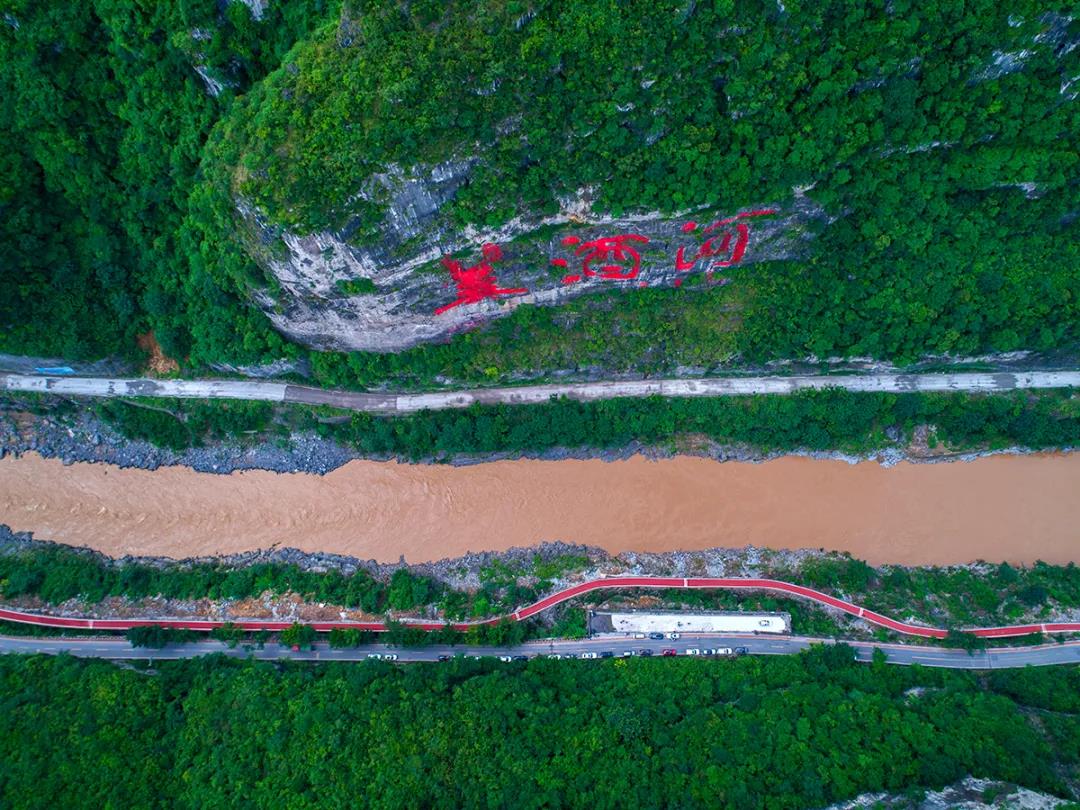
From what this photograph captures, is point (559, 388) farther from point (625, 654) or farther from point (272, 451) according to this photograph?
point (272, 451)

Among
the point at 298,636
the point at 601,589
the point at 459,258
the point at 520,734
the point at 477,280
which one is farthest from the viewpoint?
the point at 601,589

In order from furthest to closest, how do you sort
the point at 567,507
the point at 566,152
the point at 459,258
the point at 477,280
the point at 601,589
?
the point at 567,507
the point at 601,589
the point at 477,280
the point at 459,258
the point at 566,152

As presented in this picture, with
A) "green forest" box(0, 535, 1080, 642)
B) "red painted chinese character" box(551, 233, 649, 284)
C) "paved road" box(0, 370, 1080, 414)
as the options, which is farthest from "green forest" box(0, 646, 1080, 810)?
"red painted chinese character" box(551, 233, 649, 284)

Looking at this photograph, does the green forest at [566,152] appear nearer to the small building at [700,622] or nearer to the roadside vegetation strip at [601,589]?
the roadside vegetation strip at [601,589]

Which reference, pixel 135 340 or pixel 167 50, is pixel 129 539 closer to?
pixel 135 340

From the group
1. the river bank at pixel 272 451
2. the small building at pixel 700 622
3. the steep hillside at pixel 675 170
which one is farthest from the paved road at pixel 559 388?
the small building at pixel 700 622

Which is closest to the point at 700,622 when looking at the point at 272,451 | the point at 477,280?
the point at 477,280

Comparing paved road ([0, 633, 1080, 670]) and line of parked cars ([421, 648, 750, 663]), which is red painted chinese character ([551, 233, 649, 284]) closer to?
paved road ([0, 633, 1080, 670])
